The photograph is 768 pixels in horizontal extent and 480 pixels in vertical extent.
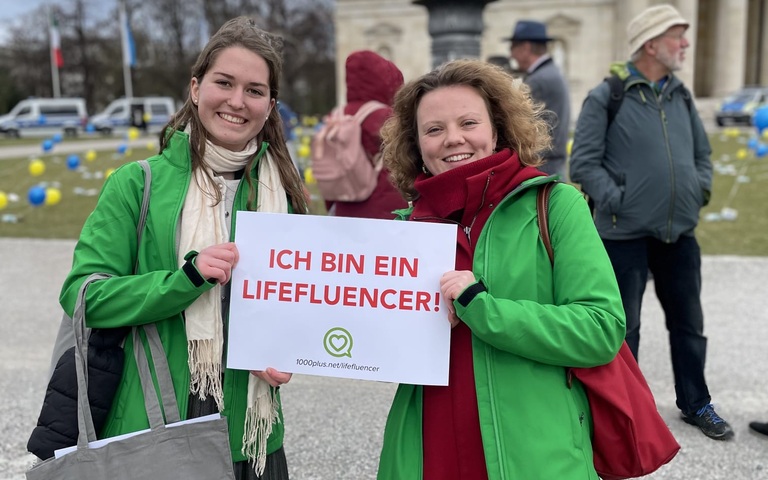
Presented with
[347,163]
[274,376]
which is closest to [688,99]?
[347,163]

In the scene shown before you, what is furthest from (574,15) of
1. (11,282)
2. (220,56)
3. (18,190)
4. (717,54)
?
(220,56)

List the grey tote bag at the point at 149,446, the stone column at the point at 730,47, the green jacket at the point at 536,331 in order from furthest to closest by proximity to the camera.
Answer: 1. the stone column at the point at 730,47
2. the grey tote bag at the point at 149,446
3. the green jacket at the point at 536,331

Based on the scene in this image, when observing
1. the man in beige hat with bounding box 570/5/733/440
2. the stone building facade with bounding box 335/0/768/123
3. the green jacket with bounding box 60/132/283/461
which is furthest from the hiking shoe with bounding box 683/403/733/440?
the stone building facade with bounding box 335/0/768/123

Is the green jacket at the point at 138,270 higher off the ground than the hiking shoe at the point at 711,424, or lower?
higher

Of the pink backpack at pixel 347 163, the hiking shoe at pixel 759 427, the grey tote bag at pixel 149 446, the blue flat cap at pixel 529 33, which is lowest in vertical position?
the hiking shoe at pixel 759 427

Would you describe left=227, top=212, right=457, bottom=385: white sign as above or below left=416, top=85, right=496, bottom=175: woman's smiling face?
below

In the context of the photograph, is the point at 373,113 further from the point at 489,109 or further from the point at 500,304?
the point at 500,304

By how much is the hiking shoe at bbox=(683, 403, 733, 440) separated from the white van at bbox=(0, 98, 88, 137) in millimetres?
43322

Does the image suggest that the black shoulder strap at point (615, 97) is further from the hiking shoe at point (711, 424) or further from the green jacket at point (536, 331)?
the green jacket at point (536, 331)

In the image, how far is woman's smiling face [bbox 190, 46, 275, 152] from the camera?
2.12 meters

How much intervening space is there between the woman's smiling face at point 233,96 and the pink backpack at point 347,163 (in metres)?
2.39

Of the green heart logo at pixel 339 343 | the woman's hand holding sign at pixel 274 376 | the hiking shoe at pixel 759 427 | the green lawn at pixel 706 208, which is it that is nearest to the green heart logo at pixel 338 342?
the green heart logo at pixel 339 343

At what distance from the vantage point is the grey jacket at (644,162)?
389 centimetres

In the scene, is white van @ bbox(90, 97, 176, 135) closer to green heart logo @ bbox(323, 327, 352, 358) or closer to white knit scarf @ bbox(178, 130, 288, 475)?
white knit scarf @ bbox(178, 130, 288, 475)
